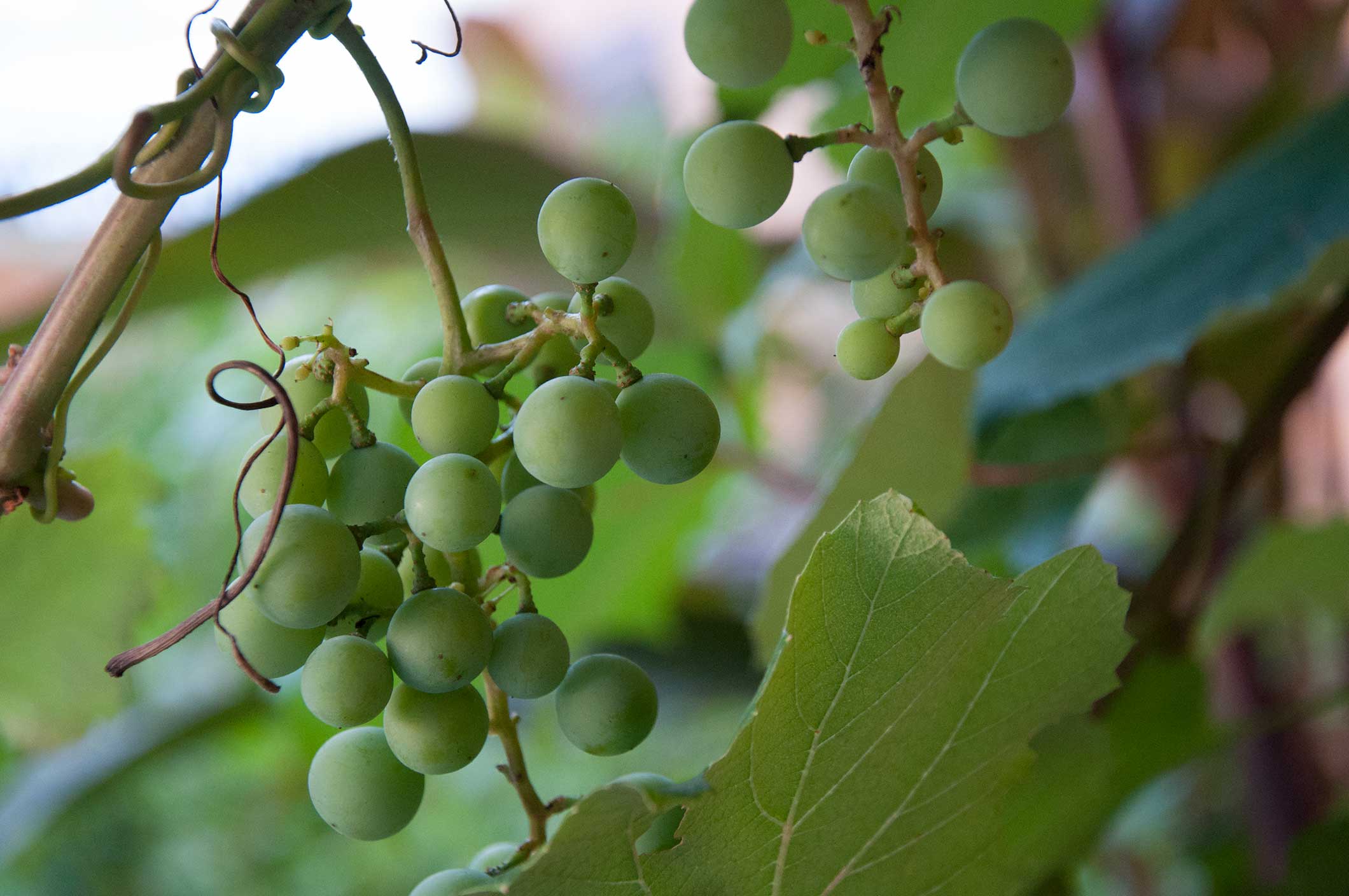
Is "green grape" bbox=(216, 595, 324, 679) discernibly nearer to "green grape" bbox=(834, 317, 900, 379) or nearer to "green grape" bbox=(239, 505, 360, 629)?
"green grape" bbox=(239, 505, 360, 629)

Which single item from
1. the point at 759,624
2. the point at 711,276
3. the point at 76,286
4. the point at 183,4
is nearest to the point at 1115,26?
the point at 711,276

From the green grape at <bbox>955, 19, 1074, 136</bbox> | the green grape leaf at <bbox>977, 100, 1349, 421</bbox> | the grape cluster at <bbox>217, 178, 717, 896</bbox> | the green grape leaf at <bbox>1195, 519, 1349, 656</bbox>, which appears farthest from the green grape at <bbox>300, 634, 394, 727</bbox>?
the green grape leaf at <bbox>1195, 519, 1349, 656</bbox>

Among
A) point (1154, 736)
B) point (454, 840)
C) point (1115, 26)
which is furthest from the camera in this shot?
point (454, 840)

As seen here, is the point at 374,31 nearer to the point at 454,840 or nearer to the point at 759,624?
the point at 759,624

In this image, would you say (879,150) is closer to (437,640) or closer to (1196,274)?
(437,640)

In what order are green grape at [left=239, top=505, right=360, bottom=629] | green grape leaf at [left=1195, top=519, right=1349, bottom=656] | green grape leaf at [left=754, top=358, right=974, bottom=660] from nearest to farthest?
green grape at [left=239, top=505, right=360, bottom=629] → green grape leaf at [left=754, top=358, right=974, bottom=660] → green grape leaf at [left=1195, top=519, right=1349, bottom=656]
